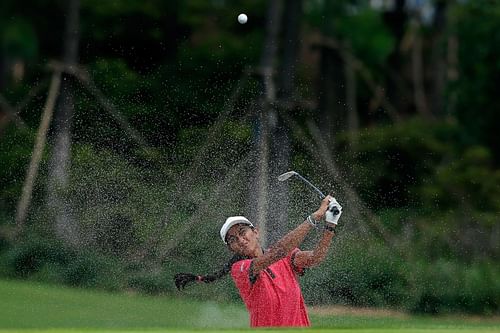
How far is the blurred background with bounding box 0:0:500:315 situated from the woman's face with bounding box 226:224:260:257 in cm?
361

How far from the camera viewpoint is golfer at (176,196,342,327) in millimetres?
6980

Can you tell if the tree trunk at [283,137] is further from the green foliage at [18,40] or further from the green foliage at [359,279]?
Result: the green foliage at [18,40]

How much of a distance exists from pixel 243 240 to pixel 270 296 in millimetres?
Answer: 379

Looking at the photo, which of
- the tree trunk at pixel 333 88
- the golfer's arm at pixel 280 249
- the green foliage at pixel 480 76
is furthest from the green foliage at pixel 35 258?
the green foliage at pixel 480 76

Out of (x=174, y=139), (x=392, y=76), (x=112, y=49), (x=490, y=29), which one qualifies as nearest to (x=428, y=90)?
(x=392, y=76)

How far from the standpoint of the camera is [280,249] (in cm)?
698

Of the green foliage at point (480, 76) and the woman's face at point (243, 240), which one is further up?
the green foliage at point (480, 76)

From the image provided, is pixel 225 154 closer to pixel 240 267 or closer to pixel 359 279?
pixel 359 279

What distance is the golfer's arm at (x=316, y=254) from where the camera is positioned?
7105 millimetres

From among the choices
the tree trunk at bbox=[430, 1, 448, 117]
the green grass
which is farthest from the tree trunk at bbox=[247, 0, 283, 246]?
the tree trunk at bbox=[430, 1, 448, 117]

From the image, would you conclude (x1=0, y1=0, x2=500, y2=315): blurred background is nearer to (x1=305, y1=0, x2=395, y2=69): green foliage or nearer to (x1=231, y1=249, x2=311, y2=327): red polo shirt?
(x1=305, y1=0, x2=395, y2=69): green foliage

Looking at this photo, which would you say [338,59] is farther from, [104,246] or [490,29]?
[104,246]

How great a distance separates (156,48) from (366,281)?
20.4 feet

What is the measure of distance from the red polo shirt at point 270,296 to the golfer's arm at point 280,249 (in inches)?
2.2
